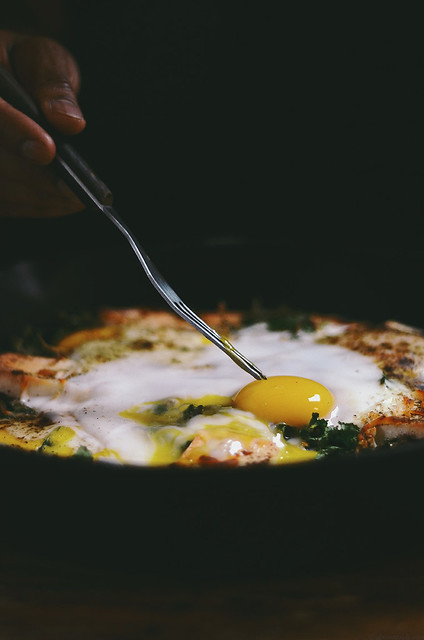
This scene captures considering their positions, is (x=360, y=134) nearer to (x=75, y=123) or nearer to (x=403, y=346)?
(x=403, y=346)

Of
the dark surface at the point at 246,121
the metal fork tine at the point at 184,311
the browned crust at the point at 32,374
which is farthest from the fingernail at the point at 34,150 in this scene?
the dark surface at the point at 246,121

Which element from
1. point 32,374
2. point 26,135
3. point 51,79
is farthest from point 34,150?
point 32,374

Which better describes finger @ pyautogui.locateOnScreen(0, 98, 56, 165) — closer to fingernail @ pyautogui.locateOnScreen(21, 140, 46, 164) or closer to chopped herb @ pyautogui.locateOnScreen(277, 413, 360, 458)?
fingernail @ pyautogui.locateOnScreen(21, 140, 46, 164)

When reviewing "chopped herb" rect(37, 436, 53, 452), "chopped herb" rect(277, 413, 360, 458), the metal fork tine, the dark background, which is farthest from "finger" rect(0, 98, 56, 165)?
the dark background

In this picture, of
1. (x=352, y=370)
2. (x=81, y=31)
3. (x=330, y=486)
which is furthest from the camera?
(x=81, y=31)

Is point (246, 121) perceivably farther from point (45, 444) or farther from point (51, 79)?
point (45, 444)

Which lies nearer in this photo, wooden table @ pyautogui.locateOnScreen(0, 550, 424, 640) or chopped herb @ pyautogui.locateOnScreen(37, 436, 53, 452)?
wooden table @ pyautogui.locateOnScreen(0, 550, 424, 640)

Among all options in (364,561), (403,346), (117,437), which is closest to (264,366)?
(403,346)
